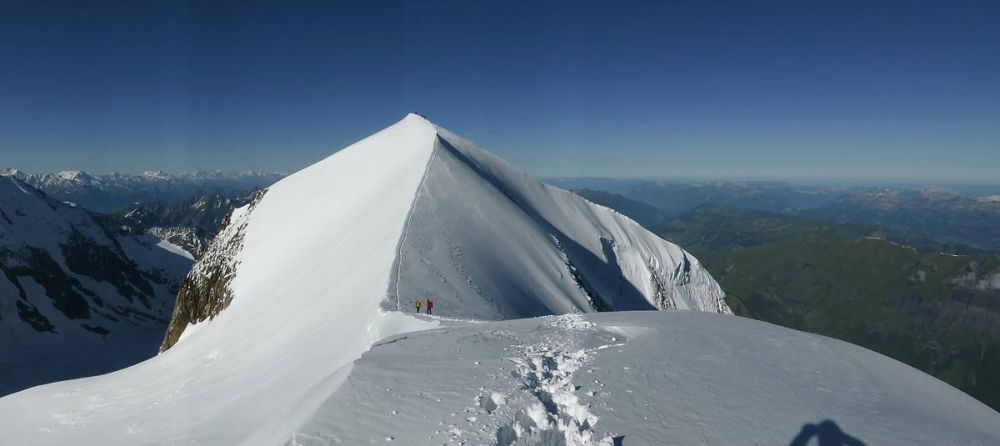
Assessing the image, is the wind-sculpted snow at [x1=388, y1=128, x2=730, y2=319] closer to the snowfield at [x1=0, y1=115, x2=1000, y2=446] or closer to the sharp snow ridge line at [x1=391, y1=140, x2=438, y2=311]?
the sharp snow ridge line at [x1=391, y1=140, x2=438, y2=311]

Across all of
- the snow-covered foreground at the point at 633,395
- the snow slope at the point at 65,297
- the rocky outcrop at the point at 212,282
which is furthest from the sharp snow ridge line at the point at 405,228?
the snow slope at the point at 65,297

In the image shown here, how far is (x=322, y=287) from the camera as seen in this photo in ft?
93.5

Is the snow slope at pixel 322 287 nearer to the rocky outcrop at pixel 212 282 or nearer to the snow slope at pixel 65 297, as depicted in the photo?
the rocky outcrop at pixel 212 282

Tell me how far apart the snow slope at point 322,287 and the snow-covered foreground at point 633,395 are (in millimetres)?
1576

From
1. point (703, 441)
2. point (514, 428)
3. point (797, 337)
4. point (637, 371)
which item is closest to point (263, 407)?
point (514, 428)

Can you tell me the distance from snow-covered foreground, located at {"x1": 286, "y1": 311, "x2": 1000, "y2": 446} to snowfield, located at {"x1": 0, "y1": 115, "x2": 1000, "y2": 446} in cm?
5

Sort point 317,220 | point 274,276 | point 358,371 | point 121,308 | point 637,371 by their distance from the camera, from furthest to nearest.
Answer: point 121,308, point 317,220, point 274,276, point 637,371, point 358,371

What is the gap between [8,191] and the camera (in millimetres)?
163125

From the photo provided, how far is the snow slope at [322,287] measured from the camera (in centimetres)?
1777

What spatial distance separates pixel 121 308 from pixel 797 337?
7433 inches

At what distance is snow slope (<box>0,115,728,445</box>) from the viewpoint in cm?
1777

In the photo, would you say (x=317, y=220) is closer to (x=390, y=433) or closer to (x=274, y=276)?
(x=274, y=276)

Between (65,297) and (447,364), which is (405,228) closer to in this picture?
(447,364)

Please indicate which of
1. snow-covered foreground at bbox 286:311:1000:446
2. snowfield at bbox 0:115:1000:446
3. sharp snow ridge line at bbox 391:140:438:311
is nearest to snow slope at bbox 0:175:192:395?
snowfield at bbox 0:115:1000:446
